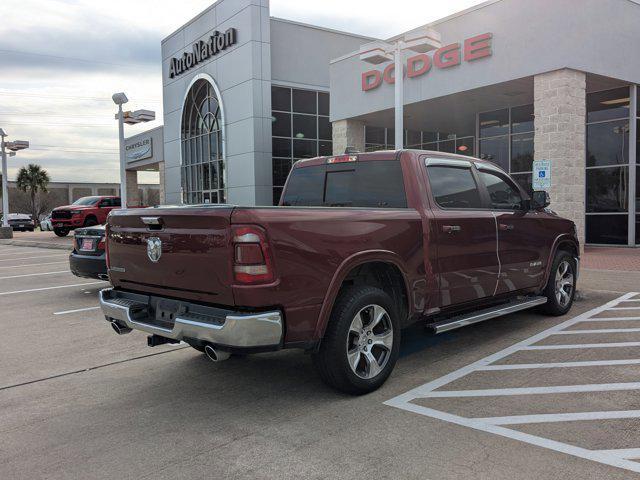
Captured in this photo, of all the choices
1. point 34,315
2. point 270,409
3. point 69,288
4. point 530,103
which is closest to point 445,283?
point 270,409

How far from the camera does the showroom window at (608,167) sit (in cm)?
1546

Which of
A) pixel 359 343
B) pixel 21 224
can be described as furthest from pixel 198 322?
pixel 21 224

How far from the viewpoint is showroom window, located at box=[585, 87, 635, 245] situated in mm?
15461

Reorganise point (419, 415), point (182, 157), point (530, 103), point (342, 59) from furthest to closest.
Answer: point (182, 157) < point (342, 59) < point (530, 103) < point (419, 415)

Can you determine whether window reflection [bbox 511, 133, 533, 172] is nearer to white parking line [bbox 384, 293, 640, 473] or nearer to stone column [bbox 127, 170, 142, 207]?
white parking line [bbox 384, 293, 640, 473]

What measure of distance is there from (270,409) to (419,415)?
3.56ft

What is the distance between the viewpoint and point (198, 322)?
3.66 m

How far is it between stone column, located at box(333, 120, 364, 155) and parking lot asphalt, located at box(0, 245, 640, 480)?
14.6 metres

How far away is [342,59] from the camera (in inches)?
765

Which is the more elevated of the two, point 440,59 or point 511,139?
point 440,59

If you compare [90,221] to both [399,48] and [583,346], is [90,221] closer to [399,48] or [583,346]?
[399,48]

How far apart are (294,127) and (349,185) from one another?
21.5 metres

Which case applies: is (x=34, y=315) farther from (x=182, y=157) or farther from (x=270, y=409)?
(x=182, y=157)

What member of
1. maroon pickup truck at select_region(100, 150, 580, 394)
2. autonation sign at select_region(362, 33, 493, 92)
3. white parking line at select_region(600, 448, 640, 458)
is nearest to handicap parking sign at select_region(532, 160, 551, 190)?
autonation sign at select_region(362, 33, 493, 92)
